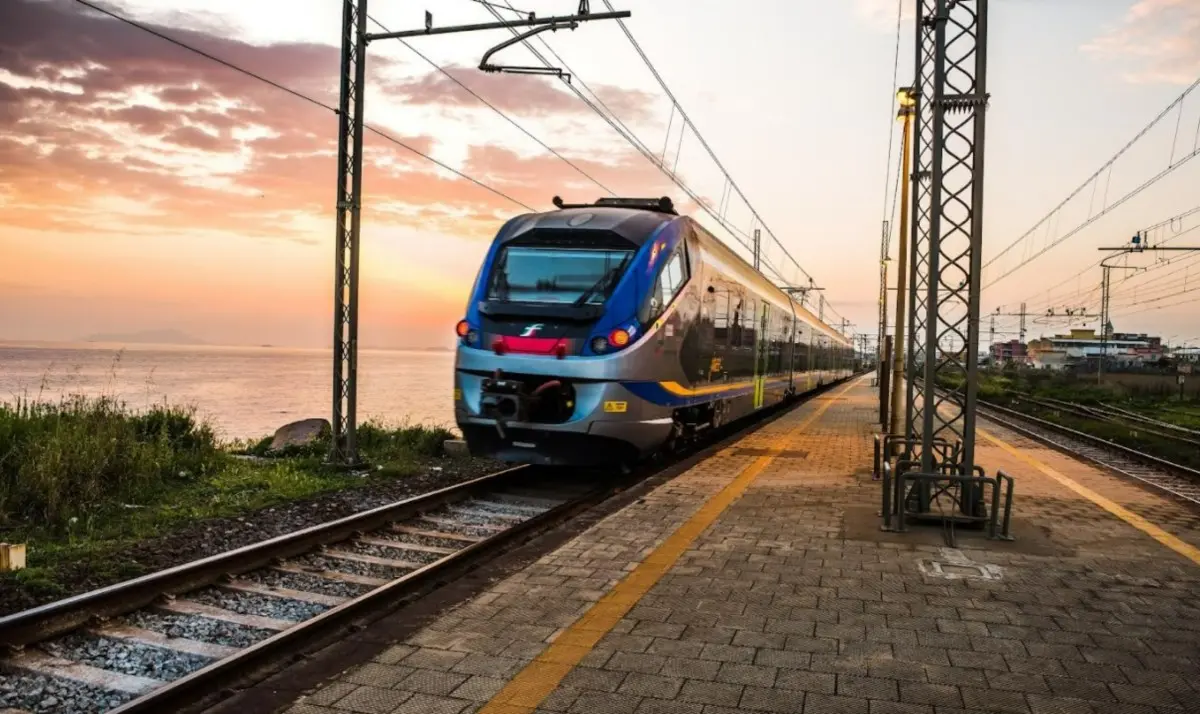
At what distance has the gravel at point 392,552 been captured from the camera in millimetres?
7168

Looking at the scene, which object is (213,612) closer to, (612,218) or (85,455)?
(85,455)

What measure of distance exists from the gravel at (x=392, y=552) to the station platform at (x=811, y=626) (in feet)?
4.08

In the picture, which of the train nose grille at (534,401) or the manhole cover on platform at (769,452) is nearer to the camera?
the train nose grille at (534,401)

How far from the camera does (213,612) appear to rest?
5559 millimetres

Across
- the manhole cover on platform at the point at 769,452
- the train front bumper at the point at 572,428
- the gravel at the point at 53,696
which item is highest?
the train front bumper at the point at 572,428

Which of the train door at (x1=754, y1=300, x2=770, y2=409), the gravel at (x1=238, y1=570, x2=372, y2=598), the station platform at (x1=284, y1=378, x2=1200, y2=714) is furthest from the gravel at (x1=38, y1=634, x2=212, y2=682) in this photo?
the train door at (x1=754, y1=300, x2=770, y2=409)

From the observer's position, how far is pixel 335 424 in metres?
11.1

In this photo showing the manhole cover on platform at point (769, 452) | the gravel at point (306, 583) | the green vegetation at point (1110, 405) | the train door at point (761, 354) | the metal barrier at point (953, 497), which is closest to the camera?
the gravel at point (306, 583)

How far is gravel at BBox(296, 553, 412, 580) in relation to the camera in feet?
22.0

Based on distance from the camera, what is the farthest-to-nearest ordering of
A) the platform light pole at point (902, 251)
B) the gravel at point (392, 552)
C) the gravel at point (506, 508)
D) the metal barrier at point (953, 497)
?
the platform light pole at point (902, 251)
the gravel at point (506, 508)
the metal barrier at point (953, 497)
the gravel at point (392, 552)

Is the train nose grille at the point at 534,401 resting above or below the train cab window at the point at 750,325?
below

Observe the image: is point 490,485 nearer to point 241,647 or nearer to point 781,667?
point 241,647

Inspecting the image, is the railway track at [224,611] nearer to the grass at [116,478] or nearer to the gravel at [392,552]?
the gravel at [392,552]

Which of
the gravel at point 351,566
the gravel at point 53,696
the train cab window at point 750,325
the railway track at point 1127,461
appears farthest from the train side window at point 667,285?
the gravel at point 53,696
